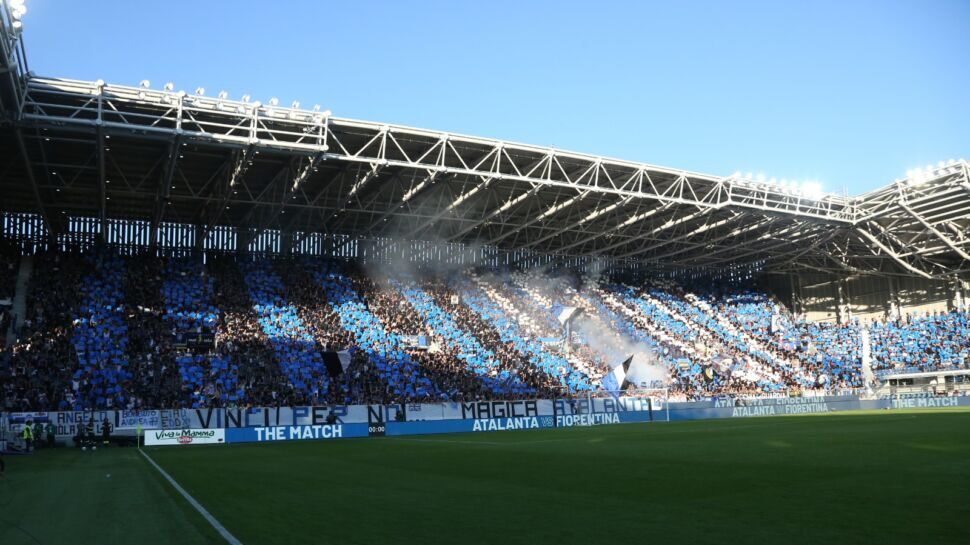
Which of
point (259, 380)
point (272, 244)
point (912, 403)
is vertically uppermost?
point (272, 244)

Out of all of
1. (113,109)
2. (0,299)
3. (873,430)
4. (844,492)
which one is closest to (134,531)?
(844,492)

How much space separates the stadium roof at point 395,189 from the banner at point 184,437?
435 inches

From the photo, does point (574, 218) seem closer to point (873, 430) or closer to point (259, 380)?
point (259, 380)

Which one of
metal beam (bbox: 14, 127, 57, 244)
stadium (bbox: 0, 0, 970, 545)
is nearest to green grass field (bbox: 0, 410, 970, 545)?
stadium (bbox: 0, 0, 970, 545)

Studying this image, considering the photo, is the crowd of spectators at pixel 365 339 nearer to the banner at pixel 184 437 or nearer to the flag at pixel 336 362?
the flag at pixel 336 362

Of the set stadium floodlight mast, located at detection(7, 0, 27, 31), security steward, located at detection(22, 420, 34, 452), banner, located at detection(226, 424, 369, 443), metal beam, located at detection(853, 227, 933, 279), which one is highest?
stadium floodlight mast, located at detection(7, 0, 27, 31)

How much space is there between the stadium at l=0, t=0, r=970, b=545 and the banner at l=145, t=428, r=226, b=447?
0.19 meters

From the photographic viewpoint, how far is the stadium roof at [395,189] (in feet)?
96.5

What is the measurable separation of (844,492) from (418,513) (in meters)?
5.70

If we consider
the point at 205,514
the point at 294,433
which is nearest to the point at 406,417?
the point at 294,433

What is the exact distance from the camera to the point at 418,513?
9.95 meters

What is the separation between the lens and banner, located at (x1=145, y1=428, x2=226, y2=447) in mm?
30328

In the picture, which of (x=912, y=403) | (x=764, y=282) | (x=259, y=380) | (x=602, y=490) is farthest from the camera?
(x=764, y=282)

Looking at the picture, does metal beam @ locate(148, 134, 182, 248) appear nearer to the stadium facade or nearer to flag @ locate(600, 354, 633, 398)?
the stadium facade
